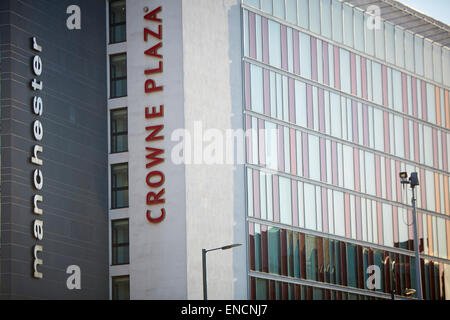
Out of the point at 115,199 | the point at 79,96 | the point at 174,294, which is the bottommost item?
the point at 174,294

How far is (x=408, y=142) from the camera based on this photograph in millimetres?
71500

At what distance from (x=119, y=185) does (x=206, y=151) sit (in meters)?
5.58

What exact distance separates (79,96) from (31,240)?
33.1 ft

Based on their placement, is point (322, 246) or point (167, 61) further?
point (322, 246)

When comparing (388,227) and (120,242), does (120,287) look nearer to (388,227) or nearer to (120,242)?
(120,242)

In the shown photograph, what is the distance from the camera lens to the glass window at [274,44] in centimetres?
6028

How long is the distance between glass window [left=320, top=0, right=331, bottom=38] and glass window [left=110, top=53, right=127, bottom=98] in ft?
53.8

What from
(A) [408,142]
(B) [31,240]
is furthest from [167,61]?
(A) [408,142]

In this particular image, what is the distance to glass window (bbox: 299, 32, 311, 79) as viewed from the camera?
63.0 meters

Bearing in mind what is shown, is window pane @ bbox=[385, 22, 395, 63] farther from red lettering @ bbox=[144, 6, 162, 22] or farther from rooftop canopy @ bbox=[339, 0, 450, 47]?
red lettering @ bbox=[144, 6, 162, 22]

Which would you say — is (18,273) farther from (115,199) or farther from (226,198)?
(226,198)

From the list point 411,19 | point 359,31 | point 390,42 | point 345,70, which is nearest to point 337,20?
point 359,31

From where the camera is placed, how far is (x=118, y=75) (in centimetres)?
5575

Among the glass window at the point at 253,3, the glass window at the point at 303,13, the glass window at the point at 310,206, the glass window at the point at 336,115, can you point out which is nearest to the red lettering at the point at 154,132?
the glass window at the point at 253,3
